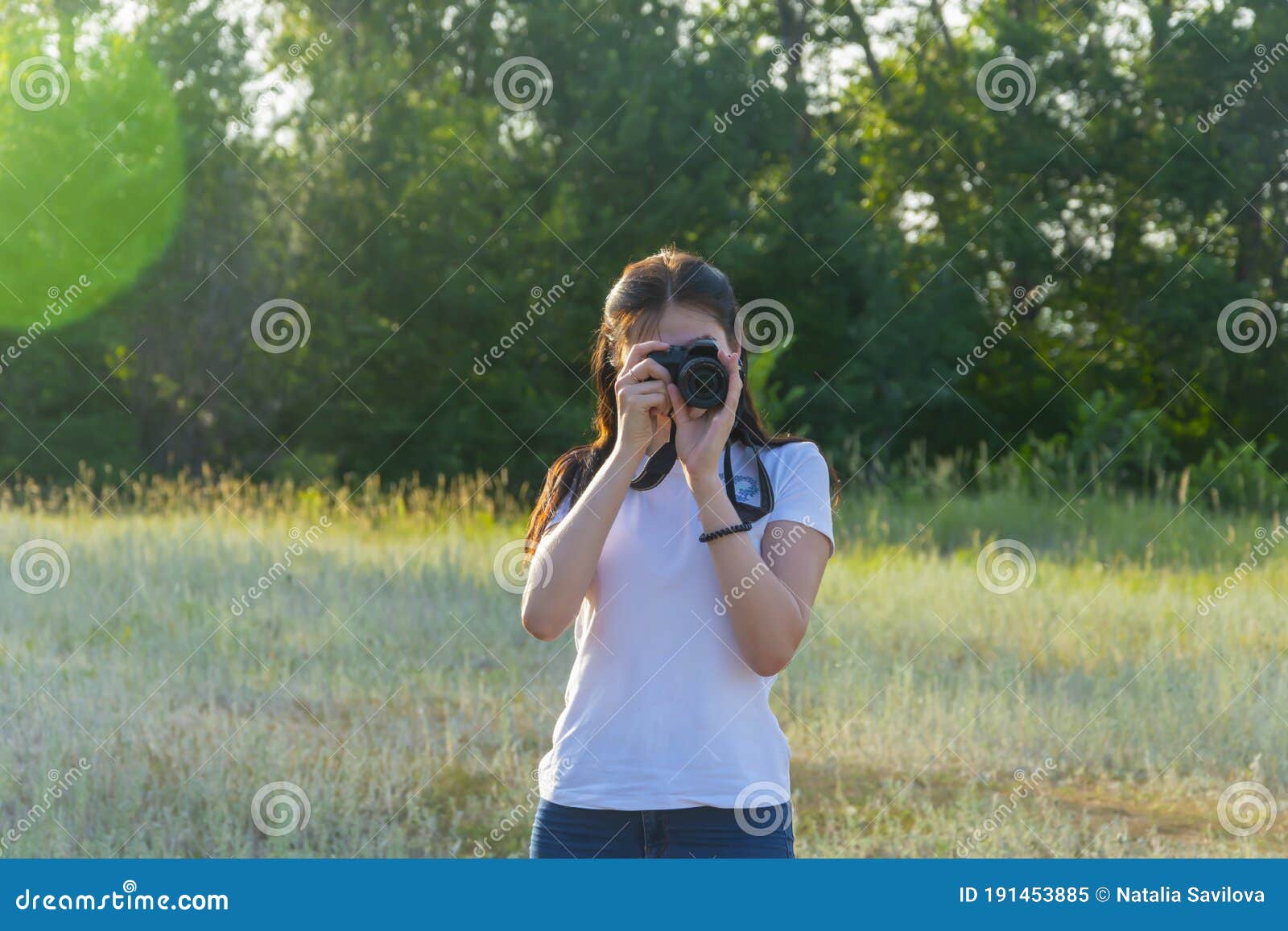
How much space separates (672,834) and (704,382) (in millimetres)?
711

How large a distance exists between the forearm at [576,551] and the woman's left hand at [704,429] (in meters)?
0.09

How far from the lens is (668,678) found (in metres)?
Result: 1.87

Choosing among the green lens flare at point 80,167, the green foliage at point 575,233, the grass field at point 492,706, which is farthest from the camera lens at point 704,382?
the green lens flare at point 80,167

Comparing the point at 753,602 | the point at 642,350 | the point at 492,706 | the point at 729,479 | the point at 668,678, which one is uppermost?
the point at 642,350

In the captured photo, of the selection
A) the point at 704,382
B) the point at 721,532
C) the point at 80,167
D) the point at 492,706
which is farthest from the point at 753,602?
the point at 80,167

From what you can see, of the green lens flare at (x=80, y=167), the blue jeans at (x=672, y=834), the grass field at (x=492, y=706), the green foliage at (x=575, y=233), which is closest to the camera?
the blue jeans at (x=672, y=834)

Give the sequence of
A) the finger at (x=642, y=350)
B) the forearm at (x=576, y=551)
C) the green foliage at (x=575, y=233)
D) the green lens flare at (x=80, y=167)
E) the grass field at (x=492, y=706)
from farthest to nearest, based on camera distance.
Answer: the green foliage at (x=575, y=233) < the green lens flare at (x=80, y=167) < the grass field at (x=492, y=706) < the finger at (x=642, y=350) < the forearm at (x=576, y=551)

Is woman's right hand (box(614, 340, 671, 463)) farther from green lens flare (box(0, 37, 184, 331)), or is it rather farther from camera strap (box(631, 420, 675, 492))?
green lens flare (box(0, 37, 184, 331))

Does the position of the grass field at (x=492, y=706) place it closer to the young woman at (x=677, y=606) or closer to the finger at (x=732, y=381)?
the young woman at (x=677, y=606)

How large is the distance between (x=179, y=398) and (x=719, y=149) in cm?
882

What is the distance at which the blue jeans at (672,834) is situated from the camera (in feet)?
6.00

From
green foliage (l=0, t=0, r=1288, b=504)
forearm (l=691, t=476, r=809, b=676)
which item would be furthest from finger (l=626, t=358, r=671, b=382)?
green foliage (l=0, t=0, r=1288, b=504)

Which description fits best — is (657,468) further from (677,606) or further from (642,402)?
(677,606)

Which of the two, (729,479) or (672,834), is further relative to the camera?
(729,479)
